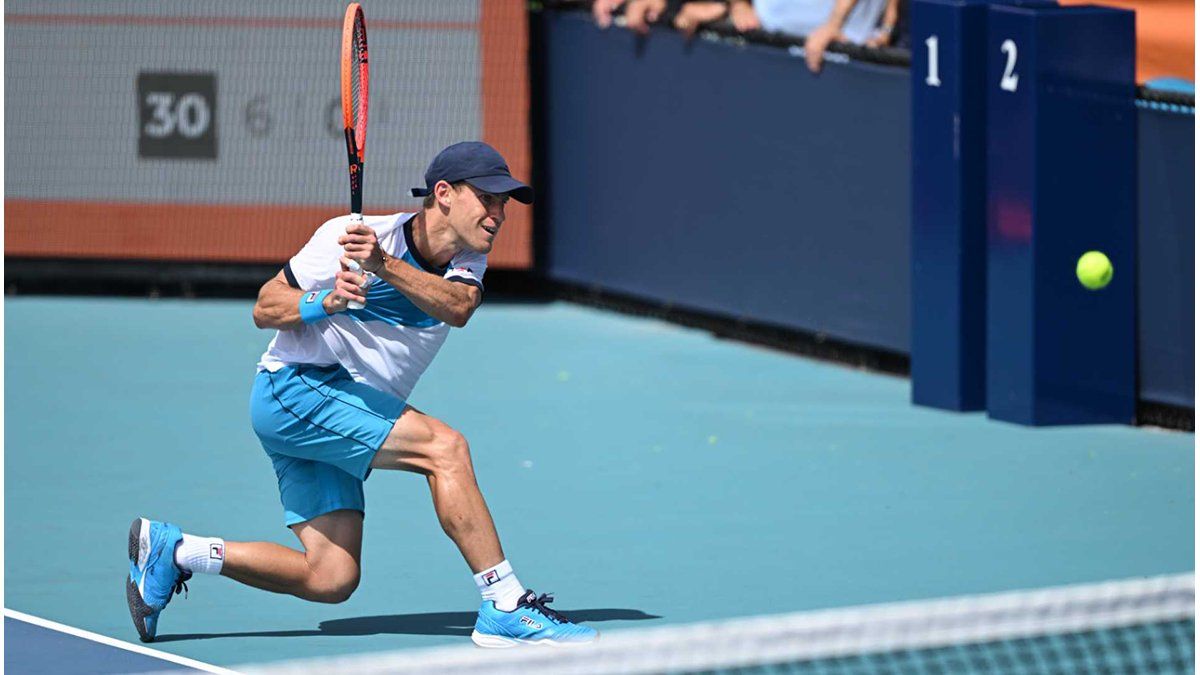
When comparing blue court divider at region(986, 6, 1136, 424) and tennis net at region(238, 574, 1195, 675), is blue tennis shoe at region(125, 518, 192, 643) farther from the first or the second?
blue court divider at region(986, 6, 1136, 424)

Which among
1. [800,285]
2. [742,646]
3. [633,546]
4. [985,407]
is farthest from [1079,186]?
[742,646]

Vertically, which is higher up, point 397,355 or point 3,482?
point 397,355

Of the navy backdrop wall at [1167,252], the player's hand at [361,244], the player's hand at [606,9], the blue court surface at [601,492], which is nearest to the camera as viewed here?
the player's hand at [361,244]

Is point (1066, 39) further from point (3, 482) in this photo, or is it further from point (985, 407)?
point (3, 482)

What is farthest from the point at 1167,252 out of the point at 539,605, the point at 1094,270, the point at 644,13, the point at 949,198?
the point at 539,605

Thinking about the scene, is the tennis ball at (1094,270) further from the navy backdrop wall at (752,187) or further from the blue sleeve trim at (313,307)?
the blue sleeve trim at (313,307)

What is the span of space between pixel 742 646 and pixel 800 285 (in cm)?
706

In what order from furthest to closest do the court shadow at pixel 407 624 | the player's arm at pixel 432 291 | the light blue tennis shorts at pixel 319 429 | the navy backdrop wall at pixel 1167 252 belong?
the navy backdrop wall at pixel 1167 252 < the court shadow at pixel 407 624 < the light blue tennis shorts at pixel 319 429 < the player's arm at pixel 432 291

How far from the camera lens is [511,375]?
11.0 m

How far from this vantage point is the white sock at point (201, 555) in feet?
20.3

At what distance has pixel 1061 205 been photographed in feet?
30.8

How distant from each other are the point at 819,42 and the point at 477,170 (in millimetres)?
4954

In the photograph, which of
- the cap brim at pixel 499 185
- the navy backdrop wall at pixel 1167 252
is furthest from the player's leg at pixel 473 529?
the navy backdrop wall at pixel 1167 252

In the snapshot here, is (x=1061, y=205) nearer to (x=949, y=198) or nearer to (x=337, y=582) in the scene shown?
(x=949, y=198)
